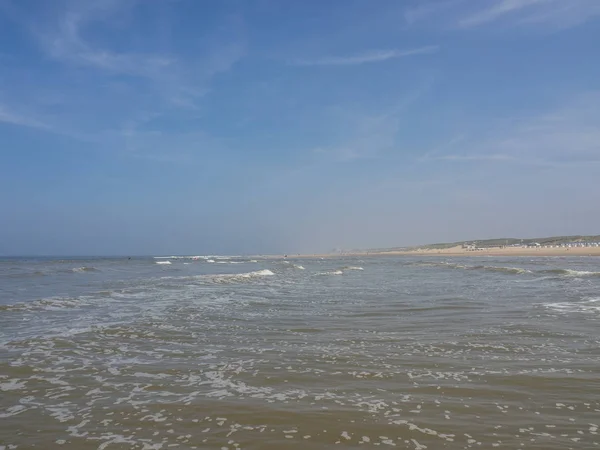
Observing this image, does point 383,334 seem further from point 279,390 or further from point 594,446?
point 594,446

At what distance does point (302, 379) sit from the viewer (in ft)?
23.4

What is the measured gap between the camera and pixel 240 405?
19.7ft

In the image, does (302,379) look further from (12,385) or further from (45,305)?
(45,305)

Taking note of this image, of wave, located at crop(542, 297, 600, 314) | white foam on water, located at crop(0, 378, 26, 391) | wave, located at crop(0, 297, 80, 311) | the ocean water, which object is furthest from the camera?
wave, located at crop(0, 297, 80, 311)

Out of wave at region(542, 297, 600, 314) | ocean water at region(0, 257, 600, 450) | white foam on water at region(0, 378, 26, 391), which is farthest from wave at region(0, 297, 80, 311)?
wave at region(542, 297, 600, 314)

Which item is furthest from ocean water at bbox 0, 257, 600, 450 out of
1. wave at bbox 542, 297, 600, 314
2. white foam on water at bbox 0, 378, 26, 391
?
wave at bbox 542, 297, 600, 314

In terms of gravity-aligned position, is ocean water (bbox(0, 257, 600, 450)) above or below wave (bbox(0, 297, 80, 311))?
below

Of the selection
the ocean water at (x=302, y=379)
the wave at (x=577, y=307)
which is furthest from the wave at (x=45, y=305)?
the wave at (x=577, y=307)

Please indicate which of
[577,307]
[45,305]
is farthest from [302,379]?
[45,305]

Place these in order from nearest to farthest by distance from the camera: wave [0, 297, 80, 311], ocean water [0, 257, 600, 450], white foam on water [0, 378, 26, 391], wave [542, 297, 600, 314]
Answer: ocean water [0, 257, 600, 450]
white foam on water [0, 378, 26, 391]
wave [542, 297, 600, 314]
wave [0, 297, 80, 311]

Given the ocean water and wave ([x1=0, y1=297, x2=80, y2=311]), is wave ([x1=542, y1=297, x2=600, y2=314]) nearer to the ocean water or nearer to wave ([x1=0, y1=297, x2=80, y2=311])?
the ocean water

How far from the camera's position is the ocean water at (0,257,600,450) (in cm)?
507

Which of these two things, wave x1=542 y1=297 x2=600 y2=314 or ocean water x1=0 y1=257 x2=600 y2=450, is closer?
ocean water x1=0 y1=257 x2=600 y2=450

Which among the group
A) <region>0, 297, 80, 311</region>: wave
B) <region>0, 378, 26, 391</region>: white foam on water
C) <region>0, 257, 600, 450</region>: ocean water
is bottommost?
<region>0, 257, 600, 450</region>: ocean water
